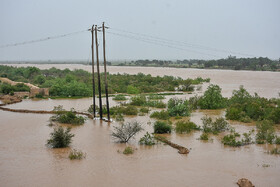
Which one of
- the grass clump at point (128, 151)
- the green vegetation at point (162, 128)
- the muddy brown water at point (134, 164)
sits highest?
the green vegetation at point (162, 128)

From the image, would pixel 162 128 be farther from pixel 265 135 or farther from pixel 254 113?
pixel 254 113

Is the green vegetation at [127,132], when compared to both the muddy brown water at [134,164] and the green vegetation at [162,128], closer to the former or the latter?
the muddy brown water at [134,164]

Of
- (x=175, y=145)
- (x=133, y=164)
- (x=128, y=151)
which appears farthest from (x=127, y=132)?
(x=133, y=164)

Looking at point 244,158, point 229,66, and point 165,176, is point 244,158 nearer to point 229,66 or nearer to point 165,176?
point 165,176

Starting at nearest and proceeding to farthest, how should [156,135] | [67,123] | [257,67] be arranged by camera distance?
[156,135] → [67,123] → [257,67]

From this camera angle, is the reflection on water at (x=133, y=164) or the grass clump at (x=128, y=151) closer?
the reflection on water at (x=133, y=164)

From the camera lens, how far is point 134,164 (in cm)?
1095

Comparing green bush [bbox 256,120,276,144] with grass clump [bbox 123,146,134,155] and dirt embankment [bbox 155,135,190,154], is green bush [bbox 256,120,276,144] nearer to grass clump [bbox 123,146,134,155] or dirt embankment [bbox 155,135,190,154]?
dirt embankment [bbox 155,135,190,154]

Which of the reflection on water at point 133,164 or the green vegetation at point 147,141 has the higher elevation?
the green vegetation at point 147,141

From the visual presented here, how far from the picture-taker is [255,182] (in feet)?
30.6

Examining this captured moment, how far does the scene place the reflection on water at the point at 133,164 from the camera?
31.4 ft

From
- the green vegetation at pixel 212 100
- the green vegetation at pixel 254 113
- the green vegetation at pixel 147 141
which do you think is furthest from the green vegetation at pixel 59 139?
the green vegetation at pixel 212 100

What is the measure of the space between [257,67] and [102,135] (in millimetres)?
70542

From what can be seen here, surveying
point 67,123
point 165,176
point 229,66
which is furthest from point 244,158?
point 229,66
